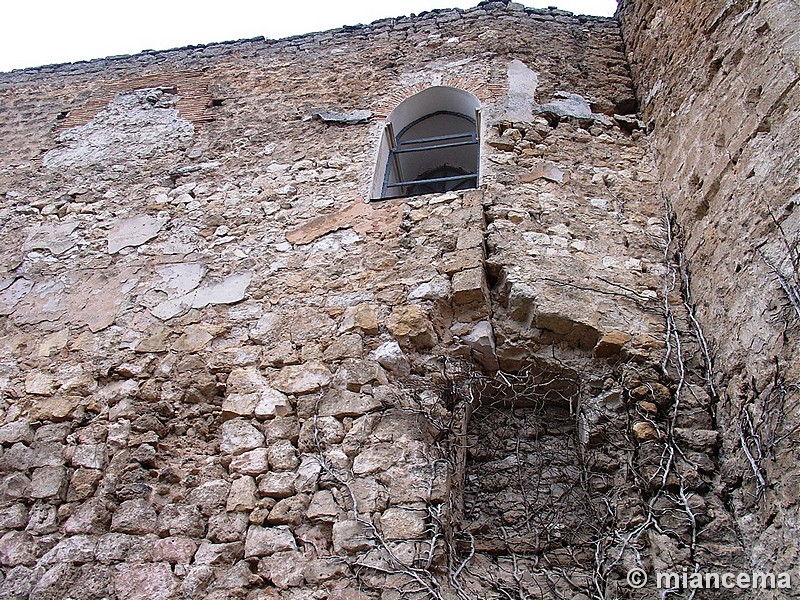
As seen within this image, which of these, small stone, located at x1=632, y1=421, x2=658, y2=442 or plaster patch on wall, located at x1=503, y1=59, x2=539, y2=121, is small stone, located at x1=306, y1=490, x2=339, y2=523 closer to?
small stone, located at x1=632, y1=421, x2=658, y2=442

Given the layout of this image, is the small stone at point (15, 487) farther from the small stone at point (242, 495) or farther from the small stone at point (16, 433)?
the small stone at point (242, 495)

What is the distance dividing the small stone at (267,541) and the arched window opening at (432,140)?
8.36ft

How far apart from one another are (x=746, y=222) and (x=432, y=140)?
2.31 meters

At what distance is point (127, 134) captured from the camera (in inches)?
201

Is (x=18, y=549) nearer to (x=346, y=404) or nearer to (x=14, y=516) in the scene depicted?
(x=14, y=516)

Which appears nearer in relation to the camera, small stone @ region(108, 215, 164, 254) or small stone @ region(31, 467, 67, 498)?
small stone @ region(31, 467, 67, 498)

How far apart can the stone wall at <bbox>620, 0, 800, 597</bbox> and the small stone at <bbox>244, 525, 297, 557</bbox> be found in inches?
67.5

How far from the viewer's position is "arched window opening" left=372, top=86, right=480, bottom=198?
15.6ft

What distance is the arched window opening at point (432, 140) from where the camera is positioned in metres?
4.75

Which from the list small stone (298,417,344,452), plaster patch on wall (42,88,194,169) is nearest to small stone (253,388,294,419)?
small stone (298,417,344,452)

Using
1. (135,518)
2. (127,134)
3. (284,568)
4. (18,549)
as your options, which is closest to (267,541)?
(284,568)

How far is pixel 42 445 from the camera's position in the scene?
3238mm

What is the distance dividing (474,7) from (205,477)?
4330 mm

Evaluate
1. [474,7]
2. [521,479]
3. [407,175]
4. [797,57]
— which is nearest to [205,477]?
[521,479]
